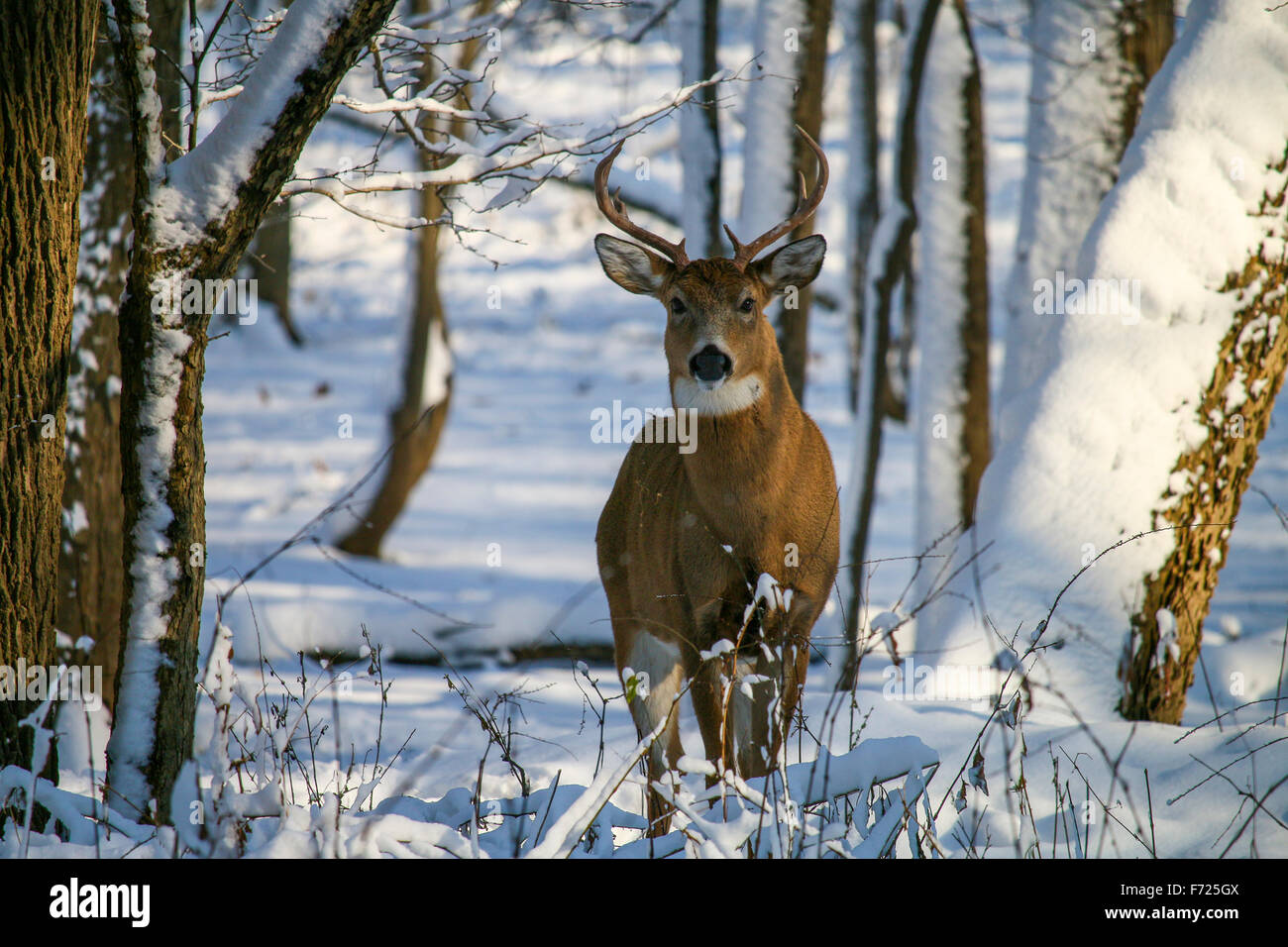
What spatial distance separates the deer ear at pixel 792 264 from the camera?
4.66 m

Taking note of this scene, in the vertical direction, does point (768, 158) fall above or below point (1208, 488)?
above

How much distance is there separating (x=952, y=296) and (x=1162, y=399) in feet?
12.4

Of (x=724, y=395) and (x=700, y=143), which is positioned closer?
(x=724, y=395)

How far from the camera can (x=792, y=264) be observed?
4738 mm

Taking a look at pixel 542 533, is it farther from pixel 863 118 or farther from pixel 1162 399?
pixel 1162 399

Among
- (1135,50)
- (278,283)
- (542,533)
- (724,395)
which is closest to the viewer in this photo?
(724,395)

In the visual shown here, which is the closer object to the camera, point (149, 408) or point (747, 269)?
point (149, 408)

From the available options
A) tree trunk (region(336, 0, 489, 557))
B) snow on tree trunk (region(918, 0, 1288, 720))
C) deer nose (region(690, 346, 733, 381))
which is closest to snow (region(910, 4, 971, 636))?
snow on tree trunk (region(918, 0, 1288, 720))

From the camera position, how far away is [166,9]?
209 inches

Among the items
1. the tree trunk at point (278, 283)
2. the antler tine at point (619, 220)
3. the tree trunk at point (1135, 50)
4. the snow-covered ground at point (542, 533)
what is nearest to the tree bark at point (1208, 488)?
the snow-covered ground at point (542, 533)

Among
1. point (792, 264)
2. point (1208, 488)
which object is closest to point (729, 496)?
point (792, 264)
